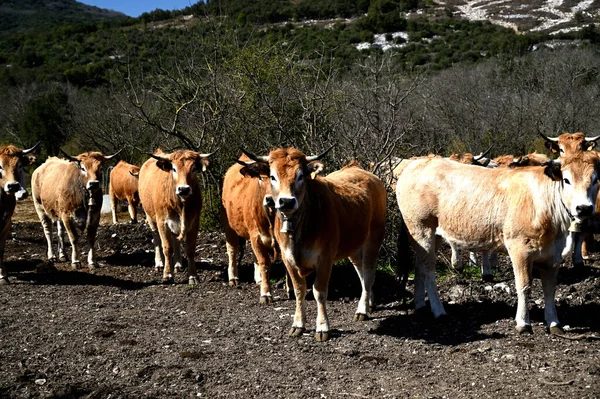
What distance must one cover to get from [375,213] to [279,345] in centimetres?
236

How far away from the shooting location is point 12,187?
432 inches

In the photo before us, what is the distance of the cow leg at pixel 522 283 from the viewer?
7293 mm

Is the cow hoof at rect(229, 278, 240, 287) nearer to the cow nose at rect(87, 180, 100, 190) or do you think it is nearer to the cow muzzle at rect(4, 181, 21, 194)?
the cow nose at rect(87, 180, 100, 190)

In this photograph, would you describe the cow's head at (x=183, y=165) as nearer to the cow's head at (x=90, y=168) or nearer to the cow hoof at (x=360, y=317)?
the cow's head at (x=90, y=168)

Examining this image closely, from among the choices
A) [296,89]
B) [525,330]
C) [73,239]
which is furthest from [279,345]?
[73,239]

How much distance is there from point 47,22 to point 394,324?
95.0 metres

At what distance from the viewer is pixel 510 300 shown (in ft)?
28.5

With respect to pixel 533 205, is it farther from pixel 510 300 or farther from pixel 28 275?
pixel 28 275

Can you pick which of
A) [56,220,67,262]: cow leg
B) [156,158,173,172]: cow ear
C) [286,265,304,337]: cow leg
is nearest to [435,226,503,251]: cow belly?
[286,265,304,337]: cow leg

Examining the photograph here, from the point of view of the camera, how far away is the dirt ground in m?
6.14

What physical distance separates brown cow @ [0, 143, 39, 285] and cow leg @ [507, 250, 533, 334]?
7.84 metres

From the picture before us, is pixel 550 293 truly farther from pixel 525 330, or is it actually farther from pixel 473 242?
pixel 473 242

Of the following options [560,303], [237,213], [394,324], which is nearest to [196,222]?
[237,213]

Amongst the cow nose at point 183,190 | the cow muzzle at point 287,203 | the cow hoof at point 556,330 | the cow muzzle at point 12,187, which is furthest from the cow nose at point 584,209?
the cow muzzle at point 12,187
